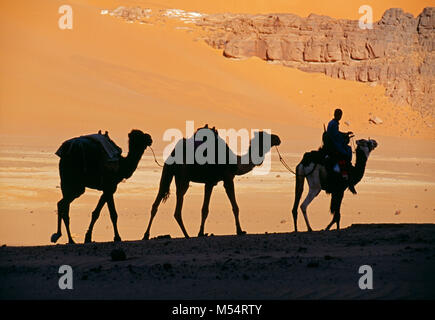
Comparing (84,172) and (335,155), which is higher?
(335,155)

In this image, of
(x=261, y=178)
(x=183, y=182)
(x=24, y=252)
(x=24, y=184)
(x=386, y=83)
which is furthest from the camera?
(x=386, y=83)

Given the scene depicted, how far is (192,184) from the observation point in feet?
85.1

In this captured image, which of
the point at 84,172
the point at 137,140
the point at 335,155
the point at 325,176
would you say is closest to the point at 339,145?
the point at 335,155

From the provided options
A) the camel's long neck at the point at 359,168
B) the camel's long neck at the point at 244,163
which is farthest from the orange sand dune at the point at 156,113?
the camel's long neck at the point at 359,168

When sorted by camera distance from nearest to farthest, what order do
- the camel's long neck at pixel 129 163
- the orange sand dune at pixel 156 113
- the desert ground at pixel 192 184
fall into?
the desert ground at pixel 192 184 → the camel's long neck at pixel 129 163 → the orange sand dune at pixel 156 113

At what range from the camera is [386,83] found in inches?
2896

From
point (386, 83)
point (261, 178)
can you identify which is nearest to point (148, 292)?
point (261, 178)

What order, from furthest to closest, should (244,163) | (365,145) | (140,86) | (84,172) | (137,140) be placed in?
(140,86), (244,163), (365,145), (137,140), (84,172)

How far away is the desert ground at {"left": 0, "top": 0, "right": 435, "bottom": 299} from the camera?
1005 cm

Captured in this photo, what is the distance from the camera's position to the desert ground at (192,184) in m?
10.1

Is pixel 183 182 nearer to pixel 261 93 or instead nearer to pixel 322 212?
pixel 322 212

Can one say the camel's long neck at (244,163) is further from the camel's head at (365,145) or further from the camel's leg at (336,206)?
the camel's head at (365,145)

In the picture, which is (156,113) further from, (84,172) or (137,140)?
(84,172)
